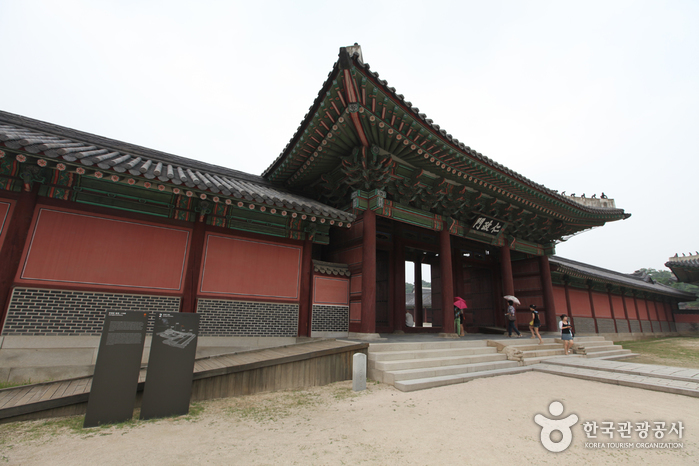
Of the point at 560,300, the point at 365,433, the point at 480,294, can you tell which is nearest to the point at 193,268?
the point at 365,433

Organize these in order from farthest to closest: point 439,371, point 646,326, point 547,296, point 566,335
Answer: point 646,326, point 547,296, point 566,335, point 439,371

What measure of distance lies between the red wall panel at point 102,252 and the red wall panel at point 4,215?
0.35 metres

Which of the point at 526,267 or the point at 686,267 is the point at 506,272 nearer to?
the point at 526,267

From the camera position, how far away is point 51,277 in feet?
19.4

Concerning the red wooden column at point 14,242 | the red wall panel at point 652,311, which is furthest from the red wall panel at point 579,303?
the red wooden column at point 14,242

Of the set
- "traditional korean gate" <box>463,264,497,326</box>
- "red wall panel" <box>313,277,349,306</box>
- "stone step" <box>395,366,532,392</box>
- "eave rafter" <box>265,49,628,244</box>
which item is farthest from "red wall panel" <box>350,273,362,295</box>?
"traditional korean gate" <box>463,264,497,326</box>

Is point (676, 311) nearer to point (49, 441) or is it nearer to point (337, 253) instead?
point (337, 253)

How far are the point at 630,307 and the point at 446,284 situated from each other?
68.7ft

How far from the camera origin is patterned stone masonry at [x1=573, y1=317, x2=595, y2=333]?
17844 mm

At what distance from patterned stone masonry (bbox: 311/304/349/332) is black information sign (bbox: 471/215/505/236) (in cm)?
616

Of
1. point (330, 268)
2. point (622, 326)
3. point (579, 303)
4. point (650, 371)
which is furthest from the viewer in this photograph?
point (622, 326)

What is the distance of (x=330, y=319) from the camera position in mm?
8945

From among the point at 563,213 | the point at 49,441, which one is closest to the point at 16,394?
the point at 49,441

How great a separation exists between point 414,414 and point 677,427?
3.37 metres
